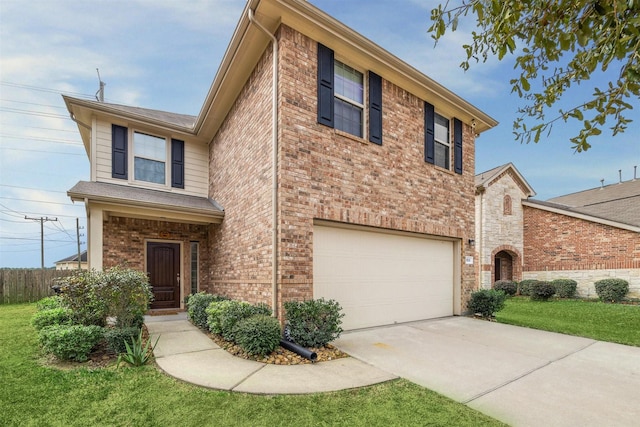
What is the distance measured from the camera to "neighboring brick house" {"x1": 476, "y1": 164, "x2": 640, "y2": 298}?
46.0ft

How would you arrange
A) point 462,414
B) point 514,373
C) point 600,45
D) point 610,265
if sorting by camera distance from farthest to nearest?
point 610,265, point 514,373, point 462,414, point 600,45

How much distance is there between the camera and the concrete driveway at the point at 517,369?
340 cm

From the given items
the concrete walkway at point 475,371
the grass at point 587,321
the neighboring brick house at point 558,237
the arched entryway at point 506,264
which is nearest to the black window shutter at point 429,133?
the concrete walkway at point 475,371

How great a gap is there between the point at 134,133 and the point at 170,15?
3636 mm

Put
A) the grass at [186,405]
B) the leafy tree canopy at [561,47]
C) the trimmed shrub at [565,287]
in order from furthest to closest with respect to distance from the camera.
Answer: the trimmed shrub at [565,287] < the grass at [186,405] < the leafy tree canopy at [561,47]

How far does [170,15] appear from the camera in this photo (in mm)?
8344

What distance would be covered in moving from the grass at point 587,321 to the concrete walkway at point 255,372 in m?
6.02

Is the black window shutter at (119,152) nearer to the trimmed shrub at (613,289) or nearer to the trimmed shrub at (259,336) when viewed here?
the trimmed shrub at (259,336)

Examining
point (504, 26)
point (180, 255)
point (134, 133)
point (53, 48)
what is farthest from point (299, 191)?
point (53, 48)

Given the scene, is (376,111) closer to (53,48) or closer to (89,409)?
(89,409)

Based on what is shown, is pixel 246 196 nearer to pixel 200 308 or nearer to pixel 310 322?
pixel 200 308

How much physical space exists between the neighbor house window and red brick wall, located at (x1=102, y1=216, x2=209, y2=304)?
4.92 feet

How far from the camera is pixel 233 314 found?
19.0 feet

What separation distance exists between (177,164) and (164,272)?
11.8 ft
